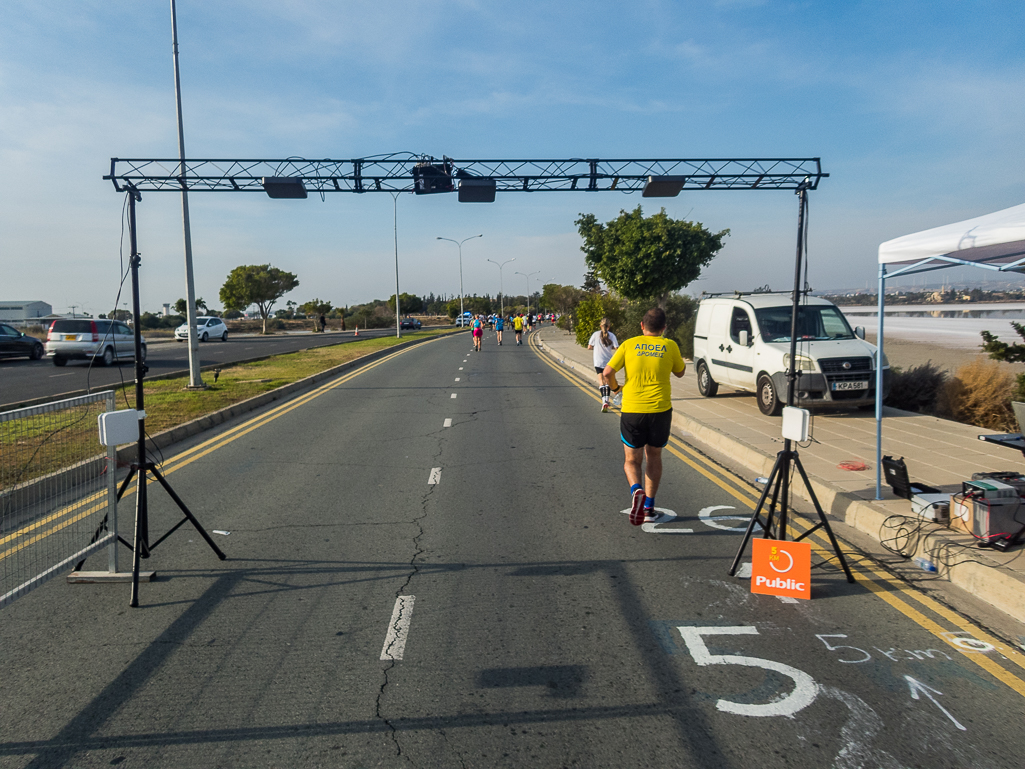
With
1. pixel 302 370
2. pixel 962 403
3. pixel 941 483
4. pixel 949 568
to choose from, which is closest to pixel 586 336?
pixel 302 370

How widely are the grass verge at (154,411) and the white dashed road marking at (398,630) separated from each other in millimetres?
2930

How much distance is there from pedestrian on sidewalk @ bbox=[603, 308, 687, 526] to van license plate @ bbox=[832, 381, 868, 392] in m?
6.37

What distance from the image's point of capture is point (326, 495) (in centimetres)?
790

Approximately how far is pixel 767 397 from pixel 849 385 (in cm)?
133

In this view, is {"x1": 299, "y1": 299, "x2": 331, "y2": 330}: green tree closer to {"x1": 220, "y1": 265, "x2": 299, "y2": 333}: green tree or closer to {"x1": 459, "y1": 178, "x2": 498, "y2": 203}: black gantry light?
{"x1": 220, "y1": 265, "x2": 299, "y2": 333}: green tree

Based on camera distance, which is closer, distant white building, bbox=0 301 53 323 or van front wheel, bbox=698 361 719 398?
van front wheel, bbox=698 361 719 398

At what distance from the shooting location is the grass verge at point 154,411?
224 inches

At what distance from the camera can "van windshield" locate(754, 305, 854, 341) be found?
43.9 feet

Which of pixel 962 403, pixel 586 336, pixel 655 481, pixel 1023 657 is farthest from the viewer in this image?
pixel 586 336

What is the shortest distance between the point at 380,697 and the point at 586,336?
32.1 meters

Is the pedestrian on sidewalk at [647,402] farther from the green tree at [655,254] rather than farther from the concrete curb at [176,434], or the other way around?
the green tree at [655,254]

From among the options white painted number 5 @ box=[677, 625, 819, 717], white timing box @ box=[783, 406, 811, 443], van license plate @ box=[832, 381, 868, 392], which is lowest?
white painted number 5 @ box=[677, 625, 819, 717]

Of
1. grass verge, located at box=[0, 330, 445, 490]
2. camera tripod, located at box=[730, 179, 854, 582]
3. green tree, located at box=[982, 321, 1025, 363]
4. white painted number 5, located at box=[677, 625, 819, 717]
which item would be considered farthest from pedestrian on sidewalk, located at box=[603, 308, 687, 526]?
green tree, located at box=[982, 321, 1025, 363]

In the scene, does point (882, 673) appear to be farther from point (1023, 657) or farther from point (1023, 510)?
point (1023, 510)
